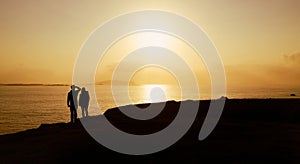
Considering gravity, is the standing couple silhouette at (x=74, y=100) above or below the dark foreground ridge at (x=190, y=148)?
above

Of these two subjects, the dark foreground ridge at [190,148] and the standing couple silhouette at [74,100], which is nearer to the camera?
the dark foreground ridge at [190,148]

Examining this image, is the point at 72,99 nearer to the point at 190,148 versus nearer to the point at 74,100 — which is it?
the point at 74,100

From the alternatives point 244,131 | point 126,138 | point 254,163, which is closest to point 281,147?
point 254,163

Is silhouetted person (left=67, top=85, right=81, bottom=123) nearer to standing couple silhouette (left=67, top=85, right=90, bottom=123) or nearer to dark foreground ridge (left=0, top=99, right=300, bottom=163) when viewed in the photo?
standing couple silhouette (left=67, top=85, right=90, bottom=123)

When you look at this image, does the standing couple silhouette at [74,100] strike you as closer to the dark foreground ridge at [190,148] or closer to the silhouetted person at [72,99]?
the silhouetted person at [72,99]

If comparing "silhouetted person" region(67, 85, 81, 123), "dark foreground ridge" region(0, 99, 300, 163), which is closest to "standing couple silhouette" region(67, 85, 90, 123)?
"silhouetted person" region(67, 85, 81, 123)

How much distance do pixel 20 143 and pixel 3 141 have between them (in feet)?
5.80

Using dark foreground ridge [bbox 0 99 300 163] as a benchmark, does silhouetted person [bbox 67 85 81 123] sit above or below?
above

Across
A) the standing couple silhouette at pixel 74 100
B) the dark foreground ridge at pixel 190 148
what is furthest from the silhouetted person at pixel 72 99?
the dark foreground ridge at pixel 190 148

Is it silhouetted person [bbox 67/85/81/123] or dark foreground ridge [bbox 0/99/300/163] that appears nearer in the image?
dark foreground ridge [bbox 0/99/300/163]

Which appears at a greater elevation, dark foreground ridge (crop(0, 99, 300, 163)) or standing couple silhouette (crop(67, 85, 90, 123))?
standing couple silhouette (crop(67, 85, 90, 123))

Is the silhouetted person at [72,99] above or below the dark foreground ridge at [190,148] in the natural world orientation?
above

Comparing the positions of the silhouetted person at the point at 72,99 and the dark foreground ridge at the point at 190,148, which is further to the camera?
the silhouetted person at the point at 72,99


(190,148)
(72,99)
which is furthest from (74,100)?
(190,148)
